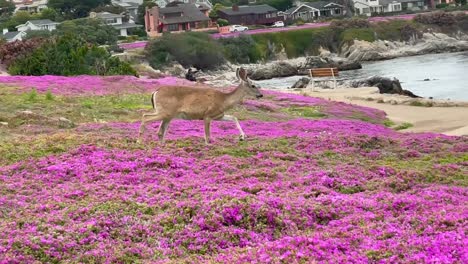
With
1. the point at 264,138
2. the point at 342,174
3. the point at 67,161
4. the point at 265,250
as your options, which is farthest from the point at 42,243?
the point at 264,138

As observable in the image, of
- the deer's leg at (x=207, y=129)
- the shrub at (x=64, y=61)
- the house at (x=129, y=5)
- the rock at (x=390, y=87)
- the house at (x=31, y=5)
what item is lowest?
the rock at (x=390, y=87)

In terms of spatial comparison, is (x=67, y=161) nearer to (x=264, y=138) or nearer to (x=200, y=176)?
(x=200, y=176)

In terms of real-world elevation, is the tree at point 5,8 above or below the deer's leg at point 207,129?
above

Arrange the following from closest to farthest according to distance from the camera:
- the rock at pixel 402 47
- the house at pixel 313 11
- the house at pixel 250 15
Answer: the rock at pixel 402 47 → the house at pixel 250 15 → the house at pixel 313 11

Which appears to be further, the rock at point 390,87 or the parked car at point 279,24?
the parked car at point 279,24

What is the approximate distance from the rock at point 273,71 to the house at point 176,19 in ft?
152

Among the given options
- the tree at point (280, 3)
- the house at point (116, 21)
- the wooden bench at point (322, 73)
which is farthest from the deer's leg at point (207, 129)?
the tree at point (280, 3)

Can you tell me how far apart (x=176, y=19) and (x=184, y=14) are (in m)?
3.40

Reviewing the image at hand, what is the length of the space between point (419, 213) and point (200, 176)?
5.23m

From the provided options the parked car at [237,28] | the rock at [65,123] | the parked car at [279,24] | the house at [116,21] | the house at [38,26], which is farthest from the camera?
the parked car at [279,24]

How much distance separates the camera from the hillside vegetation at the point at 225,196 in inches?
364

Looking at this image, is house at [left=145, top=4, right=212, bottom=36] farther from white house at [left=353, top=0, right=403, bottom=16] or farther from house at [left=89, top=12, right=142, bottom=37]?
white house at [left=353, top=0, right=403, bottom=16]

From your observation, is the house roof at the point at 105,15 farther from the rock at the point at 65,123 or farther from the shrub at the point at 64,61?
the rock at the point at 65,123

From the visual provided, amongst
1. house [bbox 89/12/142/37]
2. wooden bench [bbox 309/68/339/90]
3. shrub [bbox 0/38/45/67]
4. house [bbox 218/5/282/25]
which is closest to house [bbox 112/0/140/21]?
house [bbox 89/12/142/37]
